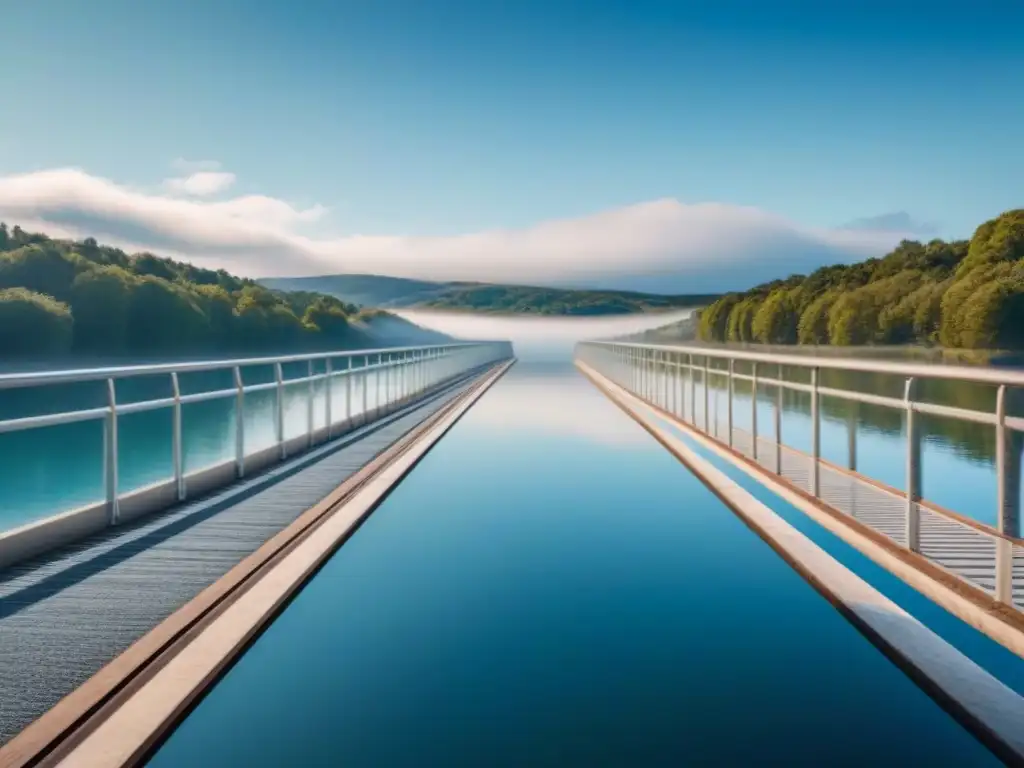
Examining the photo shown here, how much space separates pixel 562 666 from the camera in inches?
204

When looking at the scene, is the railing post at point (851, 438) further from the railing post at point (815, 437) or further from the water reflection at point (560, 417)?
the water reflection at point (560, 417)

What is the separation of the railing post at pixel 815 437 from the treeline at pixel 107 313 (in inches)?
3533

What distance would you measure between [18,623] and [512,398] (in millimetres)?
25231

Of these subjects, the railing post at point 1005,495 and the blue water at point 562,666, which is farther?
the railing post at point 1005,495

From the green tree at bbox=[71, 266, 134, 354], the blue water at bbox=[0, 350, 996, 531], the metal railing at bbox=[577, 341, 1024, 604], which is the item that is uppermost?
the green tree at bbox=[71, 266, 134, 354]

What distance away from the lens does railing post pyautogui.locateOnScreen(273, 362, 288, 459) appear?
13.5m

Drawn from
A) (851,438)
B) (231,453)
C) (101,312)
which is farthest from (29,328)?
(851,438)

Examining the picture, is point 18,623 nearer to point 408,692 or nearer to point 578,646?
point 408,692

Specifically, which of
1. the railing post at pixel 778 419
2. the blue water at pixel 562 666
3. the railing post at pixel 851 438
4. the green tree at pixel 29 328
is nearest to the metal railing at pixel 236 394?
the blue water at pixel 562 666

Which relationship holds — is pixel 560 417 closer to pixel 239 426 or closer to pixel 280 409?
pixel 280 409

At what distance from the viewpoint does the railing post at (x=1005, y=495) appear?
5770 mm

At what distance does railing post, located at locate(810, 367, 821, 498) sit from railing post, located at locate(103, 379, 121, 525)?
5.79m

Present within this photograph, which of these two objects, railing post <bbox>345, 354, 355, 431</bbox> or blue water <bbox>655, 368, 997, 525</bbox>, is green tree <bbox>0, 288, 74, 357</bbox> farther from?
blue water <bbox>655, 368, 997, 525</bbox>

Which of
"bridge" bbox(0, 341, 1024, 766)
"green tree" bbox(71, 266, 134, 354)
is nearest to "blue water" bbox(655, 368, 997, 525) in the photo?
"bridge" bbox(0, 341, 1024, 766)
